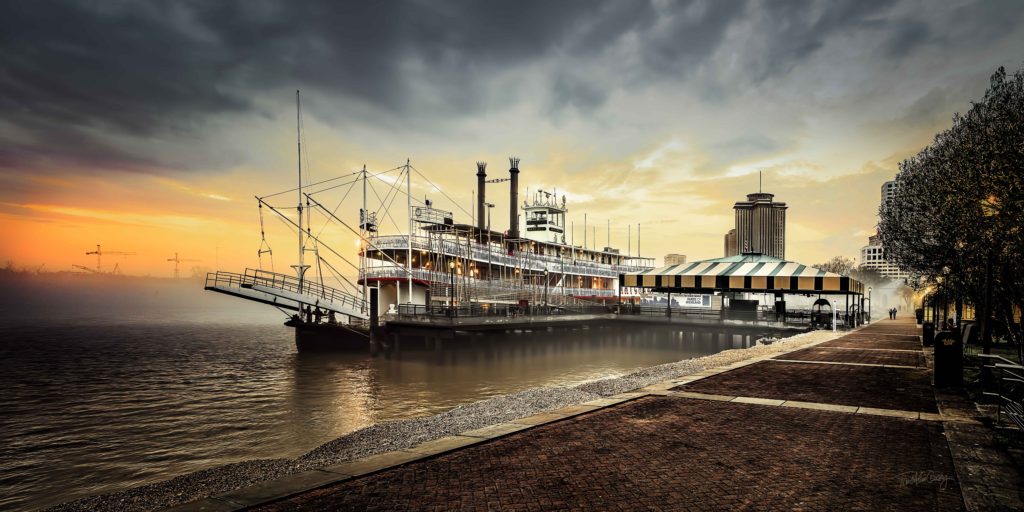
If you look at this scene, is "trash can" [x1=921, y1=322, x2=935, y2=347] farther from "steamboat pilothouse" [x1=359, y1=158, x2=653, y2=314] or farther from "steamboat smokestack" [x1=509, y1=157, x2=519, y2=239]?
"steamboat smokestack" [x1=509, y1=157, x2=519, y2=239]

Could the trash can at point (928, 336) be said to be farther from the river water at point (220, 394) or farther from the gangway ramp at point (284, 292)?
the gangway ramp at point (284, 292)

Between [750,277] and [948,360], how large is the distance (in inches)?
917

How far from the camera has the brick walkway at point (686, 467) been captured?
5754 mm

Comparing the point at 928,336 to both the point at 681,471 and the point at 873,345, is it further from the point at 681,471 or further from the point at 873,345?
the point at 681,471

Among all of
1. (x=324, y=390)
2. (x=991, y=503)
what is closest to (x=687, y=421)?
(x=991, y=503)

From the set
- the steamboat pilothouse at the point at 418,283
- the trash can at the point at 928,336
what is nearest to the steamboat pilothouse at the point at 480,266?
the steamboat pilothouse at the point at 418,283

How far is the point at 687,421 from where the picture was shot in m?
9.37

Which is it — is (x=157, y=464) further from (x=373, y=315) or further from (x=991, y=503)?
(x=373, y=315)

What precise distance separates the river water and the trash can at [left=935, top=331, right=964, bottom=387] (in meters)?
13.9

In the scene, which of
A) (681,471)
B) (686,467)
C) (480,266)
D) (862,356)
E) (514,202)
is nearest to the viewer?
(681,471)

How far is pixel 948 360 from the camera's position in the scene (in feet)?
40.8

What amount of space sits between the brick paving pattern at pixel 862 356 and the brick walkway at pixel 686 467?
333 inches

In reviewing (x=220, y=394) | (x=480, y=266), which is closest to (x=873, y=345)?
(x=220, y=394)

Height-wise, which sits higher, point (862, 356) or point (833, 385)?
point (833, 385)
